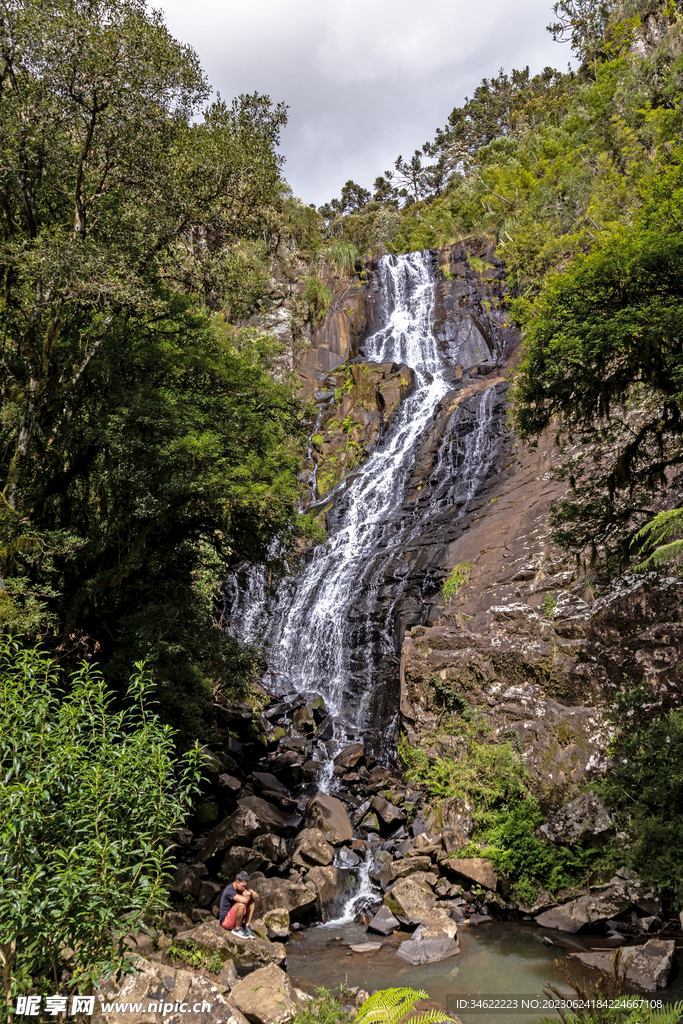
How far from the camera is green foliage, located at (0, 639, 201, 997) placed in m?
4.03

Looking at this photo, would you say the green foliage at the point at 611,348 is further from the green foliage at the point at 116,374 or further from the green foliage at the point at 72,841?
the green foliage at the point at 72,841

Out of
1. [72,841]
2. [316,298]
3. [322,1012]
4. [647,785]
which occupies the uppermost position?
[316,298]

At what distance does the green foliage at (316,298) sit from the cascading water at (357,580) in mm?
8083

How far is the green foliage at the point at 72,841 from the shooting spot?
4.03m

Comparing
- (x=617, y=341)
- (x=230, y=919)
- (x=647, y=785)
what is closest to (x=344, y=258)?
(x=617, y=341)

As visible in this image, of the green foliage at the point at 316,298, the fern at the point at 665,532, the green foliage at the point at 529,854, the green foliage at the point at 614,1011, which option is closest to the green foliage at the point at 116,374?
the green foliage at the point at 529,854

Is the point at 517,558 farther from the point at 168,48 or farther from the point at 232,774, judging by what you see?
the point at 168,48

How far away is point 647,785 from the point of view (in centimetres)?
924

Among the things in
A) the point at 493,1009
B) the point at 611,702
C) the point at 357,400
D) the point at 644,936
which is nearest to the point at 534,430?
the point at 611,702

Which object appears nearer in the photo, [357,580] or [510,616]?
[510,616]

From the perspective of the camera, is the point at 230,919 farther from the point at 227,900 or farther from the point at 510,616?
the point at 510,616

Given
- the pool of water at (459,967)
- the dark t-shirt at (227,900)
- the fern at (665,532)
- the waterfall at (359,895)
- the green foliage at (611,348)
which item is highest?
the green foliage at (611,348)

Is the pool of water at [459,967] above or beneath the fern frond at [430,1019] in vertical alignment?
beneath

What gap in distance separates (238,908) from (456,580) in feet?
30.0
